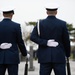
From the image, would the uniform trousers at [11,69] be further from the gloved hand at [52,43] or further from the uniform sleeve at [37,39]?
the gloved hand at [52,43]

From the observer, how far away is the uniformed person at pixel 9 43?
862 cm

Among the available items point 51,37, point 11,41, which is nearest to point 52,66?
point 51,37

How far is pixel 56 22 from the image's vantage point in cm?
851

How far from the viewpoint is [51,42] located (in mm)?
8391

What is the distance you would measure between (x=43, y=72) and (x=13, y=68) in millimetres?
590

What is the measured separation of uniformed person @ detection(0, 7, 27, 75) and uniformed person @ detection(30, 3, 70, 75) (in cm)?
37

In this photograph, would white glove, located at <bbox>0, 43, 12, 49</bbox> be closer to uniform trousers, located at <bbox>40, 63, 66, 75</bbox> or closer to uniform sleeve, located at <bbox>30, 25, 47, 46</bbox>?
uniform sleeve, located at <bbox>30, 25, 47, 46</bbox>

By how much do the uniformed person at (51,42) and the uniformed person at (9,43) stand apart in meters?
0.37

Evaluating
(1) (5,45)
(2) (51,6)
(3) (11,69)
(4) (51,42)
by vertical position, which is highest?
(2) (51,6)

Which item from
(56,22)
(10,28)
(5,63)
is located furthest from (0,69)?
(56,22)

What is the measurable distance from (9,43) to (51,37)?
0.83 metres

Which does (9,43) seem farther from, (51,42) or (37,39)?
(51,42)

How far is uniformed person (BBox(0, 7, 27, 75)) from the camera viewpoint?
28.3ft

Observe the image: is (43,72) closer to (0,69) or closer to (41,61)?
(41,61)
